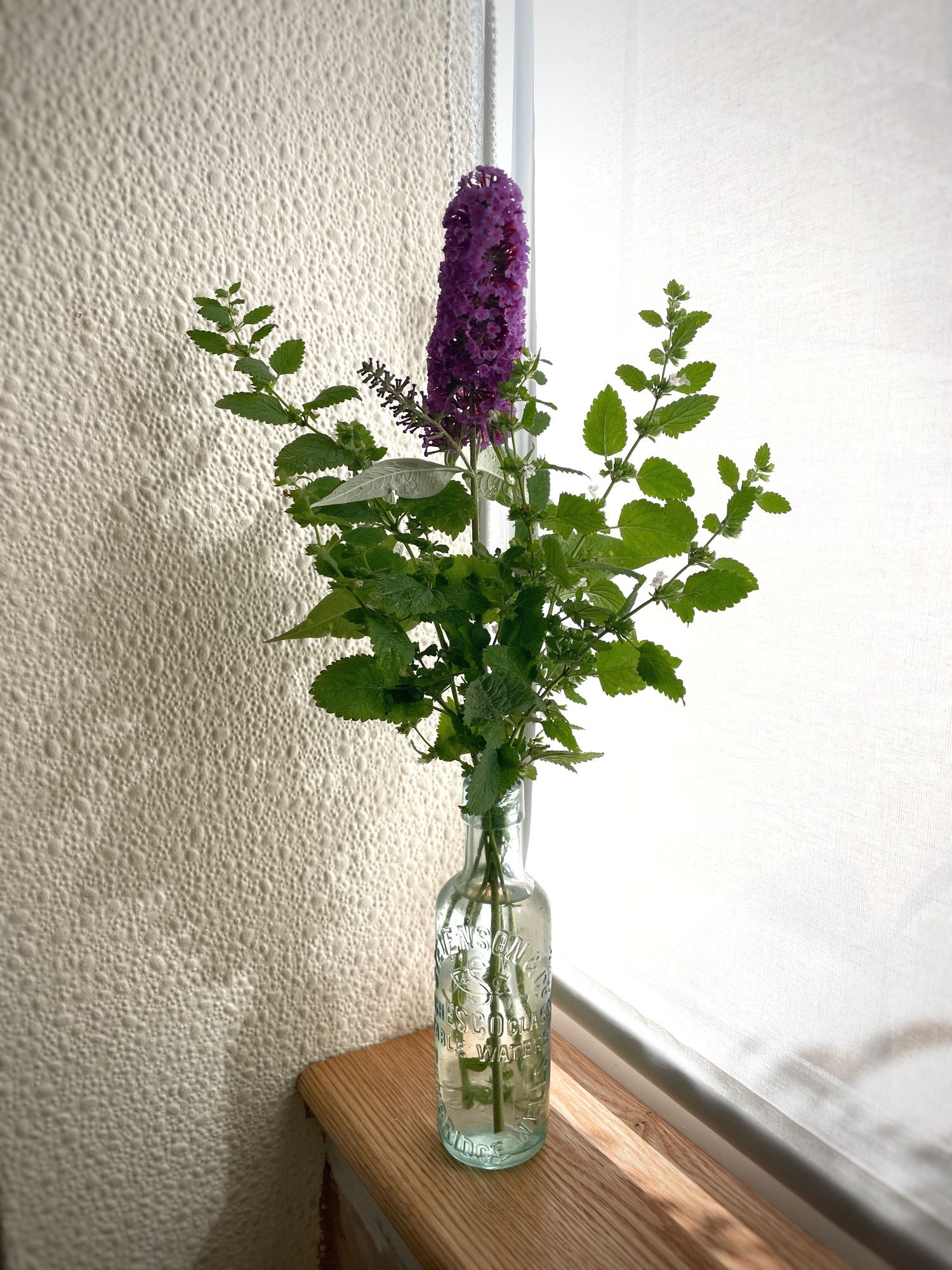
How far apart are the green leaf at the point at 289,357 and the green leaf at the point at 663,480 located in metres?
0.29

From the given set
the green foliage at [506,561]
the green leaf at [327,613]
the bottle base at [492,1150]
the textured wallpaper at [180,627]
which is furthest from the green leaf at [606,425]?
the bottle base at [492,1150]

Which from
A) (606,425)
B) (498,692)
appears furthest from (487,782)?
(606,425)

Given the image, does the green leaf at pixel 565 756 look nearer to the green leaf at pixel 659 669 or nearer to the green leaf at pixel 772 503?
the green leaf at pixel 659 669

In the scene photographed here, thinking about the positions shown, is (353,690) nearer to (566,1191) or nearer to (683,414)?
(683,414)

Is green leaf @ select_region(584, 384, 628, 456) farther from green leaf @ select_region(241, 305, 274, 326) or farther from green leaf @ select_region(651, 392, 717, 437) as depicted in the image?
green leaf @ select_region(241, 305, 274, 326)

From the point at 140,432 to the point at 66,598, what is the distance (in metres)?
0.16

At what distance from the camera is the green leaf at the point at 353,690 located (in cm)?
71

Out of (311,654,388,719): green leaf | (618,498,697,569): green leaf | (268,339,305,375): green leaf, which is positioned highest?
(268,339,305,375): green leaf

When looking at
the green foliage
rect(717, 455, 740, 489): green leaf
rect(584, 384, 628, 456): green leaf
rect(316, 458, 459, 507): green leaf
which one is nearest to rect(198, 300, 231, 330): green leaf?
the green foliage

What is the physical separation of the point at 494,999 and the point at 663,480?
467mm

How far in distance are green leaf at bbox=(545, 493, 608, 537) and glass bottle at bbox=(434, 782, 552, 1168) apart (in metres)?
0.25

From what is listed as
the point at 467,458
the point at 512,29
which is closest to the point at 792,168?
the point at 467,458

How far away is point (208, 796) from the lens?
89 centimetres

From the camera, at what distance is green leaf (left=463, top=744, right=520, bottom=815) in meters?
0.67
